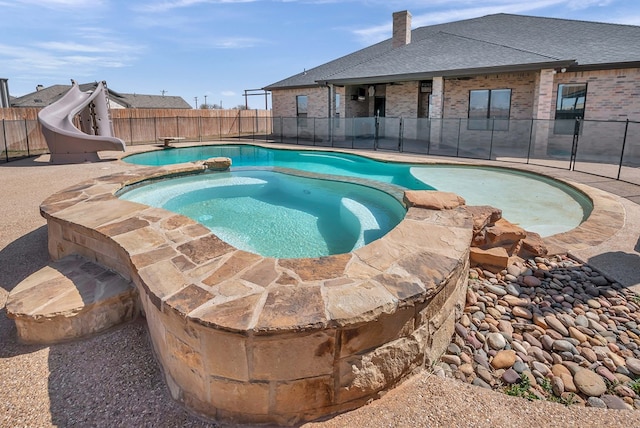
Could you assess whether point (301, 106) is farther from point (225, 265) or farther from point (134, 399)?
point (134, 399)

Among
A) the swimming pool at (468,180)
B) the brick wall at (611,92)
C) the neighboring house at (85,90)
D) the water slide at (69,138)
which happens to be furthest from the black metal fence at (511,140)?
the neighboring house at (85,90)

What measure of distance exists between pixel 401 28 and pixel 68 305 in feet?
64.7

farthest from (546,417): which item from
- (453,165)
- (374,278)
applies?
(453,165)

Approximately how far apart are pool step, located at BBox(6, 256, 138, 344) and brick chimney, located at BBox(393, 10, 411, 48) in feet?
62.9

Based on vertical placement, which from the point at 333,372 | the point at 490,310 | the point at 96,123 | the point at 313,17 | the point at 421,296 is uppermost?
the point at 313,17

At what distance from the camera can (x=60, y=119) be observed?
38.5 feet

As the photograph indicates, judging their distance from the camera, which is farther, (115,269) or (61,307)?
(115,269)

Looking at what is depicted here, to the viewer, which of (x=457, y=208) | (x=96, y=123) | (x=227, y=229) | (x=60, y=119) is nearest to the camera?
(x=457, y=208)

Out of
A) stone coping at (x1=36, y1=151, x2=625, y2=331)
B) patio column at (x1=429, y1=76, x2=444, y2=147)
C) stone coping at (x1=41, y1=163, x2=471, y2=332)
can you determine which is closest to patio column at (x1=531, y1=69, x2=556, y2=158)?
patio column at (x1=429, y1=76, x2=444, y2=147)

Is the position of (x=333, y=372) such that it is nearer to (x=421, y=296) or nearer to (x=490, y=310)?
(x=421, y=296)

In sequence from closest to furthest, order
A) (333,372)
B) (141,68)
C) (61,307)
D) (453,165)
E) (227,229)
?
1. (333,372)
2. (61,307)
3. (227,229)
4. (453,165)
5. (141,68)

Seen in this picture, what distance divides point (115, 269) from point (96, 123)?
13.9 m

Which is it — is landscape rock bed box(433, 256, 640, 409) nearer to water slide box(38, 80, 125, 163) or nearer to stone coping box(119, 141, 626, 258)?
stone coping box(119, 141, 626, 258)

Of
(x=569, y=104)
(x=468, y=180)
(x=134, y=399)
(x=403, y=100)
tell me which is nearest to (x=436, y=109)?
(x=403, y=100)
